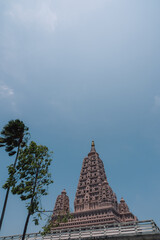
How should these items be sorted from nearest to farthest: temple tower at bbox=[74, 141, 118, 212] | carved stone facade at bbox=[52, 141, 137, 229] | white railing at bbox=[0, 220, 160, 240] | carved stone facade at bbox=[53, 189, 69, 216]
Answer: white railing at bbox=[0, 220, 160, 240]
carved stone facade at bbox=[52, 141, 137, 229]
temple tower at bbox=[74, 141, 118, 212]
carved stone facade at bbox=[53, 189, 69, 216]

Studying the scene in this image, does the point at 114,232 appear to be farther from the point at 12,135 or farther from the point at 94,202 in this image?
the point at 94,202

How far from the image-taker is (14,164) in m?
27.2

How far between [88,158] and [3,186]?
85.5 m

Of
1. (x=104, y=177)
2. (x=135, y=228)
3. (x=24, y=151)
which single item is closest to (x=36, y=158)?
(x=24, y=151)

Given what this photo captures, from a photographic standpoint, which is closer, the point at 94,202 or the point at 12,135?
the point at 12,135

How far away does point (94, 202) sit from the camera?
8650 centimetres

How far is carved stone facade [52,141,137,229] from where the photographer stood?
3130 inches

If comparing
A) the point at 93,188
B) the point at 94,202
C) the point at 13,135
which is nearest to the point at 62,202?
the point at 93,188

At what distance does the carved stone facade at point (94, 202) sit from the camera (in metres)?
79.5

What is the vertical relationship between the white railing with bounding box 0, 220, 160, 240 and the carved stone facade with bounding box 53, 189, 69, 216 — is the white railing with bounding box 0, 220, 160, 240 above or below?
below

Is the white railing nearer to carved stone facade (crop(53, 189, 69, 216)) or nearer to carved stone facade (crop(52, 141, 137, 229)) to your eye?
carved stone facade (crop(52, 141, 137, 229))

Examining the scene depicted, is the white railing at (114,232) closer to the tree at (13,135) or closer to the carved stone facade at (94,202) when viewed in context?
the tree at (13,135)

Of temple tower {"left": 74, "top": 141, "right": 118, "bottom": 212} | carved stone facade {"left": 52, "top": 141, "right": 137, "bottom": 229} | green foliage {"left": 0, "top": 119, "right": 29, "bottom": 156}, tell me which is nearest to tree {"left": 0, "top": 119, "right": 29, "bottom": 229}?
green foliage {"left": 0, "top": 119, "right": 29, "bottom": 156}

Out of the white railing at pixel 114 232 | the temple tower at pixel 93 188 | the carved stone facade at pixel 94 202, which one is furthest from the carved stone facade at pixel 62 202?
the white railing at pixel 114 232
